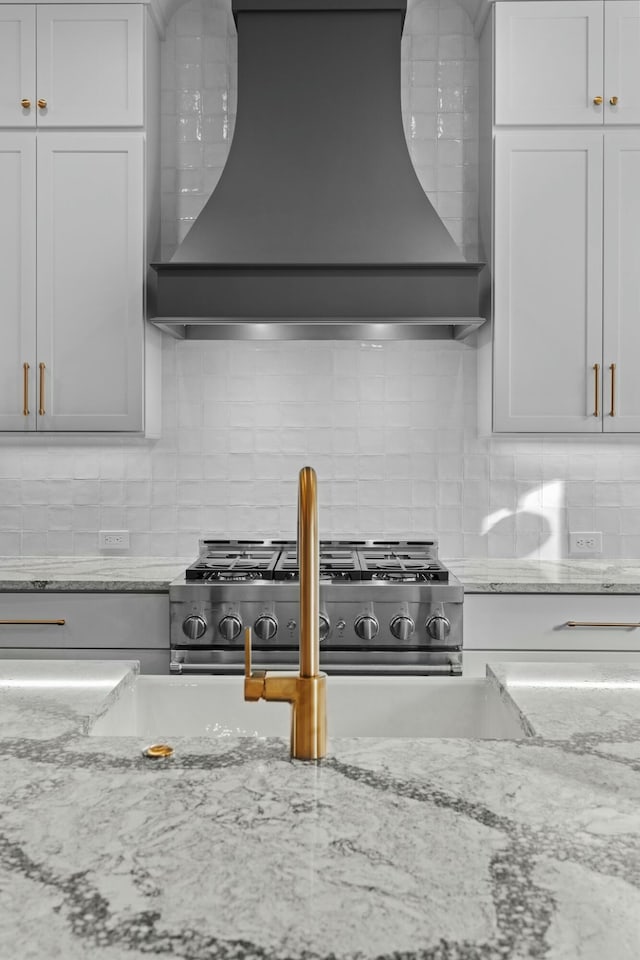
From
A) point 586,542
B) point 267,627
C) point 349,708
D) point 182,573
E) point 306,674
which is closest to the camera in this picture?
point 306,674

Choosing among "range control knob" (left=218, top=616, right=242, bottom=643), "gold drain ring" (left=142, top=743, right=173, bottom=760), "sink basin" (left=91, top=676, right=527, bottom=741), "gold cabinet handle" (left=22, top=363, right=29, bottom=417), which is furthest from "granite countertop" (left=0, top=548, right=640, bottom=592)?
"gold drain ring" (left=142, top=743, right=173, bottom=760)

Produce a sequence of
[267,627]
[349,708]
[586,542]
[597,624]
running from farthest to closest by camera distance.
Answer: [586,542], [597,624], [267,627], [349,708]

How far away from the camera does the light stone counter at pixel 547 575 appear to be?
2.58m

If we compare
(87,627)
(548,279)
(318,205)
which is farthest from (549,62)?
(87,627)

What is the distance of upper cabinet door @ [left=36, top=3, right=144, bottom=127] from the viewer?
2.81 meters

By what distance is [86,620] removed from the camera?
2.59 metres

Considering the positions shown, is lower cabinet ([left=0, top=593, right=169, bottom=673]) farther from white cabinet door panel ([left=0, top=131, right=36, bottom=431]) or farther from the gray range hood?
the gray range hood

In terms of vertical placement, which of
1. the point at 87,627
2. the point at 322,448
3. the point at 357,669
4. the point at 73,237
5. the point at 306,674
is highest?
the point at 73,237

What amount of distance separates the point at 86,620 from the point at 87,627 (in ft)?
0.07

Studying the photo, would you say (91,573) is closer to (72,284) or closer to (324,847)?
(72,284)

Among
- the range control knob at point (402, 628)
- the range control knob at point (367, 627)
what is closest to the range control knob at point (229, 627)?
the range control knob at point (367, 627)

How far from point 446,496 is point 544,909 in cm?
264

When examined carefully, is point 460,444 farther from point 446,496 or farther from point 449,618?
point 449,618

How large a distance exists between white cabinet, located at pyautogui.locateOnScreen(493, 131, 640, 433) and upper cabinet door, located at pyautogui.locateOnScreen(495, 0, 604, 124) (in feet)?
0.26
